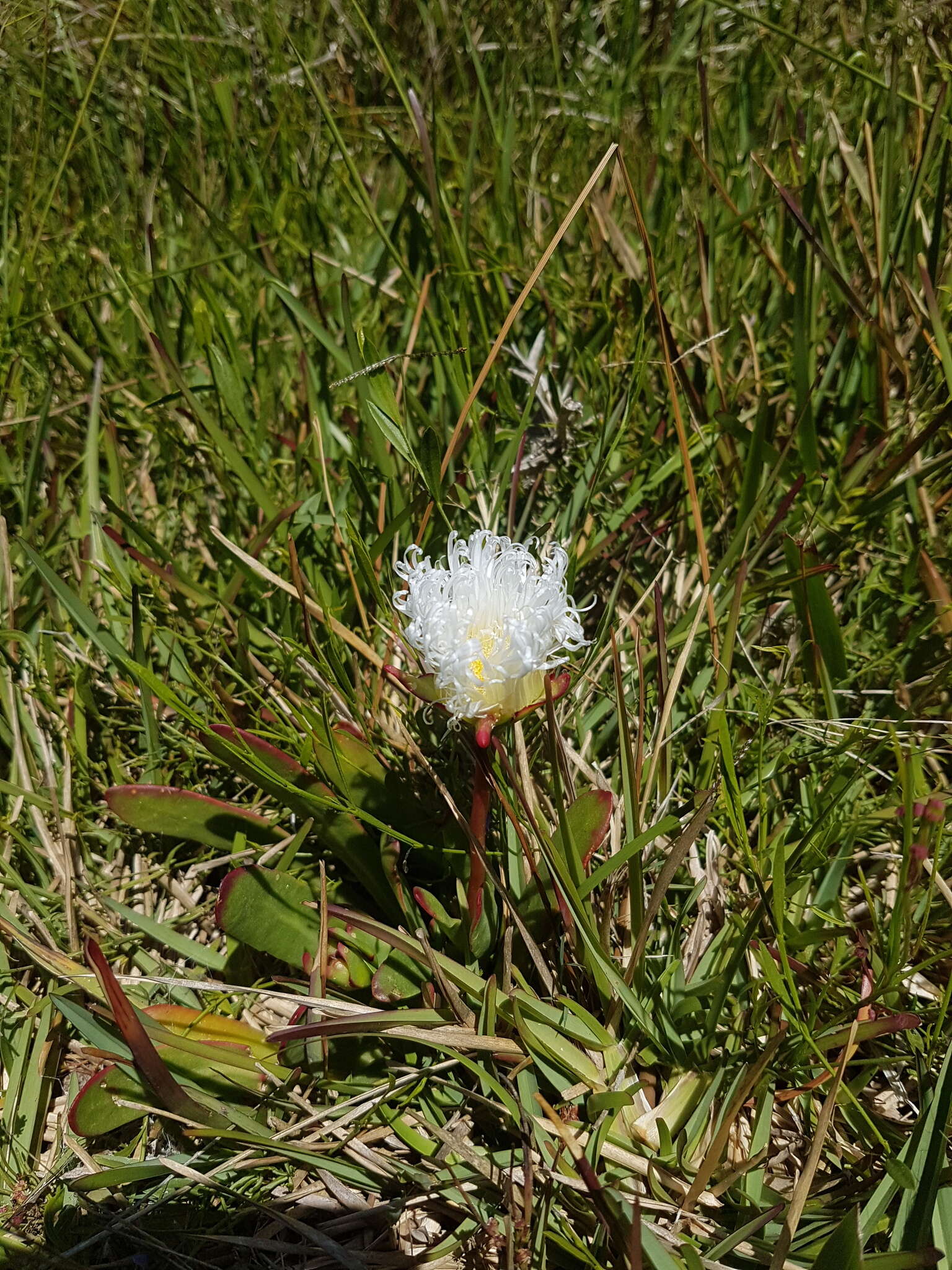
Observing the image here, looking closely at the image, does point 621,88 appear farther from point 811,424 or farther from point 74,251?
point 74,251

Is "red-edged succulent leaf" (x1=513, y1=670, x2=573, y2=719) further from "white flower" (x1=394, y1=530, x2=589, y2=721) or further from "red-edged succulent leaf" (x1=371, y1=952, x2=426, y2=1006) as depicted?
"red-edged succulent leaf" (x1=371, y1=952, x2=426, y2=1006)

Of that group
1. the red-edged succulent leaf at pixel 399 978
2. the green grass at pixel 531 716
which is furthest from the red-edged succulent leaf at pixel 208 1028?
the red-edged succulent leaf at pixel 399 978

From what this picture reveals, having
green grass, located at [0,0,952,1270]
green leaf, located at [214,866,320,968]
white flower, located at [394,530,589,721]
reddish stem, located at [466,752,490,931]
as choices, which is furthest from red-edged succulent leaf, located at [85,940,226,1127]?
white flower, located at [394,530,589,721]

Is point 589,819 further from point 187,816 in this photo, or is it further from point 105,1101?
point 105,1101

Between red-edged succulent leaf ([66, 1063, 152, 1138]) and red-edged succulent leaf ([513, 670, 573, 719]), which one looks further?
red-edged succulent leaf ([66, 1063, 152, 1138])

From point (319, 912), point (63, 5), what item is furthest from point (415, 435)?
point (63, 5)

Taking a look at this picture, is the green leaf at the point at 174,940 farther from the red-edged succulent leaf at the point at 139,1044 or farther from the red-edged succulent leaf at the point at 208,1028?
the red-edged succulent leaf at the point at 139,1044

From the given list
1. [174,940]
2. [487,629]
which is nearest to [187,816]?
[174,940]
